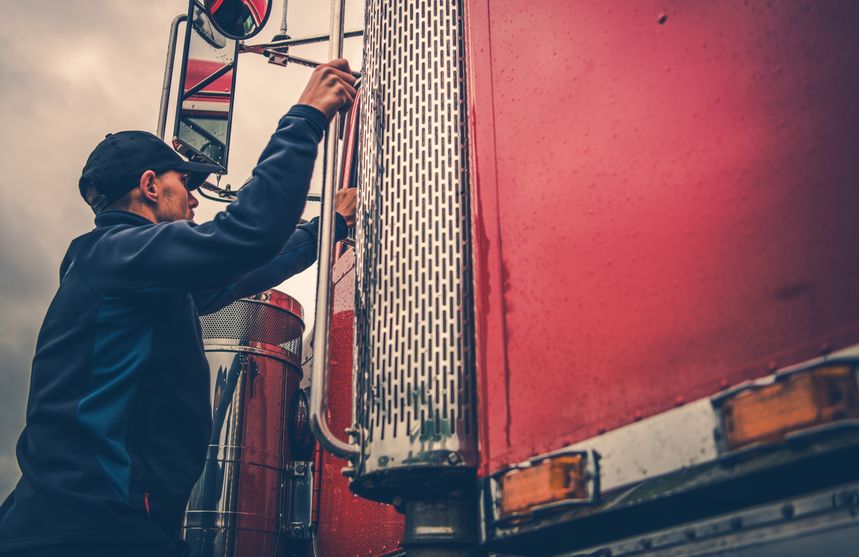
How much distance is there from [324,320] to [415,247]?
0.25m

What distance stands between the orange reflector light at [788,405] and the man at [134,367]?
1030mm

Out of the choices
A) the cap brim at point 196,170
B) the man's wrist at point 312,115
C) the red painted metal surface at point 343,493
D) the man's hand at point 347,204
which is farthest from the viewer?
the red painted metal surface at point 343,493

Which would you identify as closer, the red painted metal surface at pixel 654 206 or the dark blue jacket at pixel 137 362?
the red painted metal surface at pixel 654 206

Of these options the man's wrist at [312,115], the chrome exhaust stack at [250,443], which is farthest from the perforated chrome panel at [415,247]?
the chrome exhaust stack at [250,443]

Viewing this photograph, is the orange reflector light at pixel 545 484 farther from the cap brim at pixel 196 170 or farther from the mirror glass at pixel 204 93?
the mirror glass at pixel 204 93

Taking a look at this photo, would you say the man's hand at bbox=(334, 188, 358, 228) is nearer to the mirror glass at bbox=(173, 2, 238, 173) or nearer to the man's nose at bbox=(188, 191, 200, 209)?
the man's nose at bbox=(188, 191, 200, 209)

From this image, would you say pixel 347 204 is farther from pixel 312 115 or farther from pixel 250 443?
pixel 250 443

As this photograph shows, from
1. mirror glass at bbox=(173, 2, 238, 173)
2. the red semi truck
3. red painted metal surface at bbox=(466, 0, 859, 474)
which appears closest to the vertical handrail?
the red semi truck

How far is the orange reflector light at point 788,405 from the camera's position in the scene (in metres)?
0.94

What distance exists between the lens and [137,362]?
5.52ft

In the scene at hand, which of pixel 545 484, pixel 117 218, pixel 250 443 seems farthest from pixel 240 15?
pixel 545 484

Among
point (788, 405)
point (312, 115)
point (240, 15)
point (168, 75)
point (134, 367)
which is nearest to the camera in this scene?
point (788, 405)

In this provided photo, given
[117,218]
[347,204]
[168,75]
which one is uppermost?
[168,75]

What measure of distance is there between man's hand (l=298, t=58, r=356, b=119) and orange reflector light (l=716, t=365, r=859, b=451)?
3.74ft
